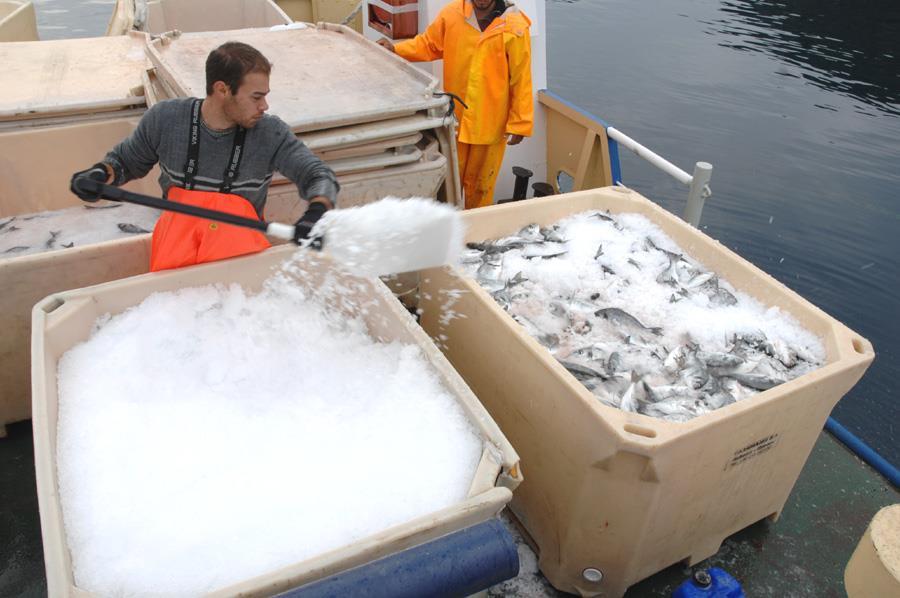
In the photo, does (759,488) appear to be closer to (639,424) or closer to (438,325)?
(639,424)

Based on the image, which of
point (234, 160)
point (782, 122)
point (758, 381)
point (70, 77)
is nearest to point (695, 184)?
point (758, 381)

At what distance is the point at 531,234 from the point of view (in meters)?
3.50

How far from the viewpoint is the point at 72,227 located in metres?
3.70

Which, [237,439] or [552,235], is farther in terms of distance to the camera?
[552,235]

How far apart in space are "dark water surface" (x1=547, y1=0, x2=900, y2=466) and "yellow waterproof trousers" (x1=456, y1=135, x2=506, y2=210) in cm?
350

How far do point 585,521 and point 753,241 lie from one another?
681cm

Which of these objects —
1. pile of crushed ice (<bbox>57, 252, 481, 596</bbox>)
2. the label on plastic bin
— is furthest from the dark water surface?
pile of crushed ice (<bbox>57, 252, 481, 596</bbox>)

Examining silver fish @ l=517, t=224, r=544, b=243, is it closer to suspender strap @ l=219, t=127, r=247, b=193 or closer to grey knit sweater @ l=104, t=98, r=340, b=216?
grey knit sweater @ l=104, t=98, r=340, b=216

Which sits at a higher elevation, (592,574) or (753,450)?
(753,450)

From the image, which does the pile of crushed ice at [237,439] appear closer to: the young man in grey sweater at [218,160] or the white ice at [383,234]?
the young man in grey sweater at [218,160]

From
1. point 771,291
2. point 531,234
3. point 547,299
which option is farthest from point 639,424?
point 531,234

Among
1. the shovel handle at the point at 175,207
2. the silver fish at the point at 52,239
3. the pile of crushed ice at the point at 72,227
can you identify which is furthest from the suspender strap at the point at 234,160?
the silver fish at the point at 52,239

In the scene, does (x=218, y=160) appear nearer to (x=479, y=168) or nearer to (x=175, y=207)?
(x=175, y=207)

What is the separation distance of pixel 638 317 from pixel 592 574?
120 centimetres
